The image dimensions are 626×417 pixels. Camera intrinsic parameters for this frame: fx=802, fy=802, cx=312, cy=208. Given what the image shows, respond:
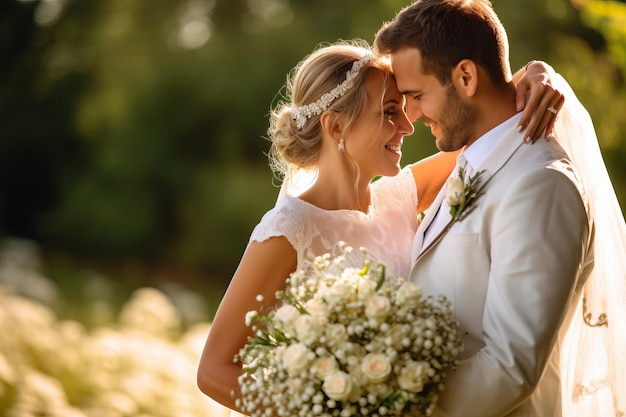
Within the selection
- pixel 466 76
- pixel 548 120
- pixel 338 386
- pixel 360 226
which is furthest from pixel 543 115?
pixel 338 386

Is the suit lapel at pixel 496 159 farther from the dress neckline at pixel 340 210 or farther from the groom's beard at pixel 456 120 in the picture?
the dress neckline at pixel 340 210

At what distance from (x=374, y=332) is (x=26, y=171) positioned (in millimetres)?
15266

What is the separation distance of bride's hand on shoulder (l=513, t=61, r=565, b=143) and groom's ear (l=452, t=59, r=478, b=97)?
0.20m

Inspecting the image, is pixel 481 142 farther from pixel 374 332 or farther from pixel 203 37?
pixel 203 37

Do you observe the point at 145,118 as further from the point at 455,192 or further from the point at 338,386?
the point at 338,386

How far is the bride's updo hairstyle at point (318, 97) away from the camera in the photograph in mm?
3398

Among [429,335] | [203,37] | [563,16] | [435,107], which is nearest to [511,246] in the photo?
[429,335]

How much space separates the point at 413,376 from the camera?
236 cm

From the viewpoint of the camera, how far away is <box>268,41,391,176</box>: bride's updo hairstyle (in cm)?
340

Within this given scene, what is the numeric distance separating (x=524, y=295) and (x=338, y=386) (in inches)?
26.4

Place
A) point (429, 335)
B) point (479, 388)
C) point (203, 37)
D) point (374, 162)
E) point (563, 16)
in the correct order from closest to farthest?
point (429, 335)
point (479, 388)
point (374, 162)
point (563, 16)
point (203, 37)

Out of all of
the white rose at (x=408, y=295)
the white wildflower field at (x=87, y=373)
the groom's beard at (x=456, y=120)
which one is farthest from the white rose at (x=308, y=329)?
the white wildflower field at (x=87, y=373)

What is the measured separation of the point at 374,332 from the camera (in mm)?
2436

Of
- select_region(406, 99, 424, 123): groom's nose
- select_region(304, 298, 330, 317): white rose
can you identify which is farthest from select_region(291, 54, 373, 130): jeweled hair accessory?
select_region(304, 298, 330, 317): white rose
